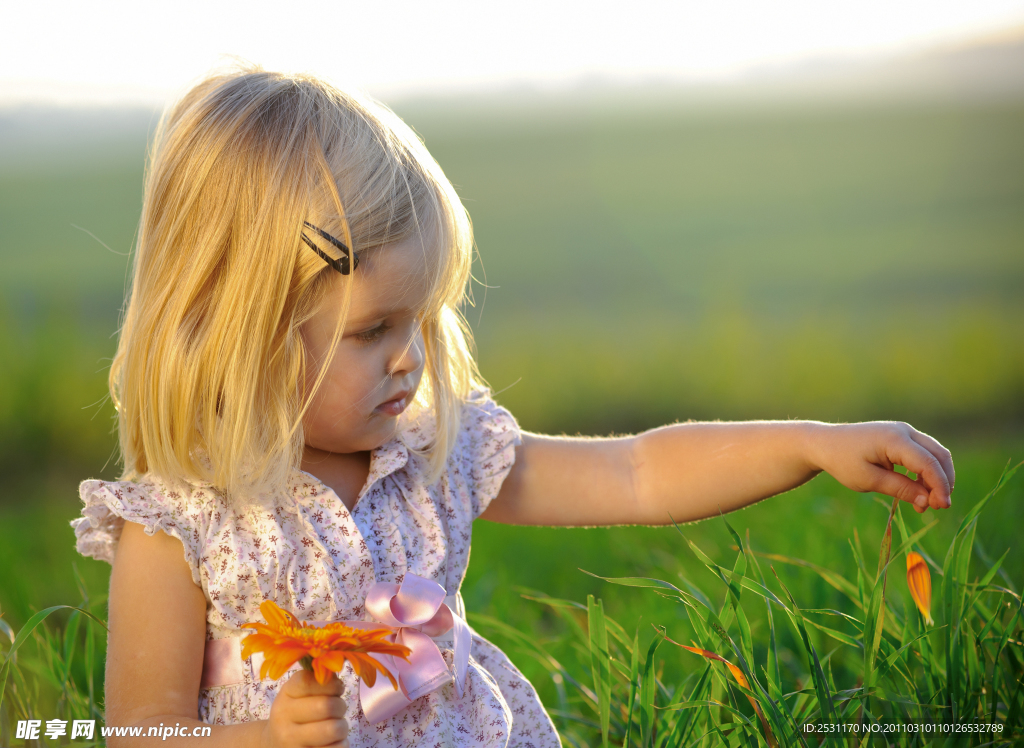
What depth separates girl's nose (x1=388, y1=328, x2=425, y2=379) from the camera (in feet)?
4.27

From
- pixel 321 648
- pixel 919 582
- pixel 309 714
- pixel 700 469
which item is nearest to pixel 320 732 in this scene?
pixel 309 714

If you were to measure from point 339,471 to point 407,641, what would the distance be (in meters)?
0.30

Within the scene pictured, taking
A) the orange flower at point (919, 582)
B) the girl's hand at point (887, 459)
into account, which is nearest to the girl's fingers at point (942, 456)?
the girl's hand at point (887, 459)

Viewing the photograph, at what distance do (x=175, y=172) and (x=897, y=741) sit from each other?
1373mm

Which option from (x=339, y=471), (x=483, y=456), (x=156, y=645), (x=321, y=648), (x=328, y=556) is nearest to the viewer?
(x=321, y=648)

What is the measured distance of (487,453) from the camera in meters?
1.59

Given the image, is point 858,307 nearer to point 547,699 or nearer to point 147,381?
point 547,699

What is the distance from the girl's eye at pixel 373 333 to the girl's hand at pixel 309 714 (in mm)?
490

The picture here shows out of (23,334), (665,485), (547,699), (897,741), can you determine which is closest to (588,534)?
(547,699)

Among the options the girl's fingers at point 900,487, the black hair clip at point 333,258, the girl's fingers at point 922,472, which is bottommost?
the girl's fingers at point 900,487

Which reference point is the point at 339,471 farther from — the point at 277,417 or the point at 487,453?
the point at 487,453

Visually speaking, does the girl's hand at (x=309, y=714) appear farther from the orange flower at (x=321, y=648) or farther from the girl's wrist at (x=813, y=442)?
the girl's wrist at (x=813, y=442)

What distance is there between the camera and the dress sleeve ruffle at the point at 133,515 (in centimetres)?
126

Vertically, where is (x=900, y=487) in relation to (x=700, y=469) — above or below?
above
